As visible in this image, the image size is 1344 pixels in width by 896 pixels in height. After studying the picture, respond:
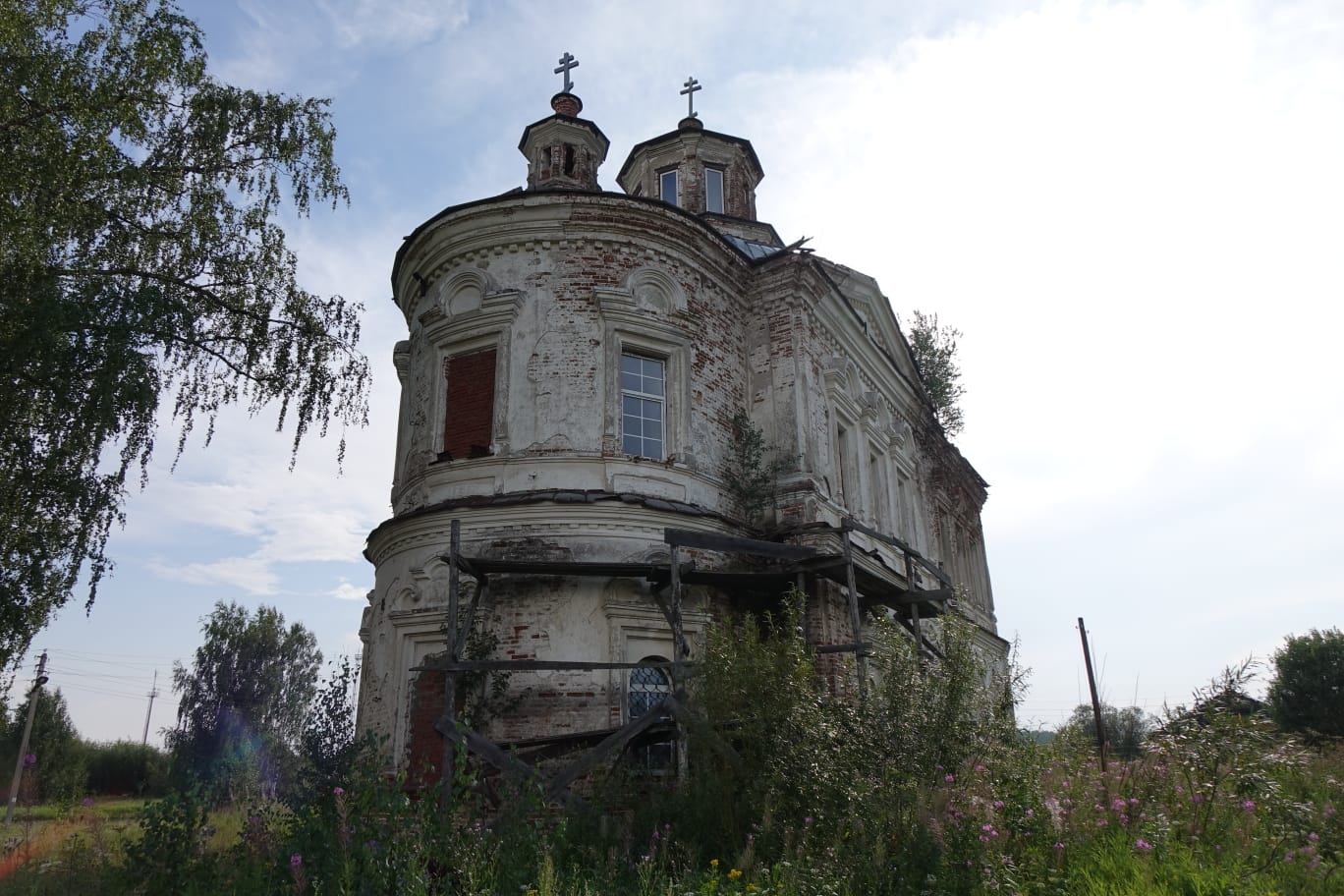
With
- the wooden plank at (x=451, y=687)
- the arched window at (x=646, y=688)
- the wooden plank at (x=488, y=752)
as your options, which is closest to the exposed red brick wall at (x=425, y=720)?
the wooden plank at (x=451, y=687)

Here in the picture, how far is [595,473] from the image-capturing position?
456 inches

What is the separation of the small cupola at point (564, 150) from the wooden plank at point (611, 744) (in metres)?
9.65

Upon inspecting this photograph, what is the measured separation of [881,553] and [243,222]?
11127mm

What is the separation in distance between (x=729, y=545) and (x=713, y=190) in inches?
459

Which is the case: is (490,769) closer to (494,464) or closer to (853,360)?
(494,464)

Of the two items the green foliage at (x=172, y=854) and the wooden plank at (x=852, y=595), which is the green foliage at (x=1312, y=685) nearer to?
the wooden plank at (x=852, y=595)

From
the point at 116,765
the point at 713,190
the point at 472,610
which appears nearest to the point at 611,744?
the point at 472,610

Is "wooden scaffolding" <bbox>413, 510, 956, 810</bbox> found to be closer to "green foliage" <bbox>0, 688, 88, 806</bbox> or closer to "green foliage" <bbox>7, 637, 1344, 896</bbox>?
"green foliage" <bbox>7, 637, 1344, 896</bbox>

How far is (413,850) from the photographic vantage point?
557cm

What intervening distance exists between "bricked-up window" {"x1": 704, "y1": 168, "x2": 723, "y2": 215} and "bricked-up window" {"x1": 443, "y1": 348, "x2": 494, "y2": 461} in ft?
29.6

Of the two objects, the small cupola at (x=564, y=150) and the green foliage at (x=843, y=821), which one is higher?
the small cupola at (x=564, y=150)

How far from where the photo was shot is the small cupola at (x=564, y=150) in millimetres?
15328

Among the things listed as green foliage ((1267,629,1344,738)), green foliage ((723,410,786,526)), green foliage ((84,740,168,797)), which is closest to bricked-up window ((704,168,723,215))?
green foliage ((723,410,786,526))

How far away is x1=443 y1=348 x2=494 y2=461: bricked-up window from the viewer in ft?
39.7
